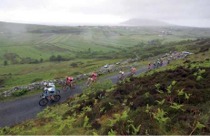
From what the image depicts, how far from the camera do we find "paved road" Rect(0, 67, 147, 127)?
26.1 m

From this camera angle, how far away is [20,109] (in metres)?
30.6

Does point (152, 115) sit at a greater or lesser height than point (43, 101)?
greater

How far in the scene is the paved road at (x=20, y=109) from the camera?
1029 inches

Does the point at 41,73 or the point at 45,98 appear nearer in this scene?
the point at 45,98

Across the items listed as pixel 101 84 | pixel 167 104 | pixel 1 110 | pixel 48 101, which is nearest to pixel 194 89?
pixel 167 104

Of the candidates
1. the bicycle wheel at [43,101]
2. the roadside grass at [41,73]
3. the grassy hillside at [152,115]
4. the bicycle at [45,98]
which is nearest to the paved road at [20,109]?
the bicycle wheel at [43,101]

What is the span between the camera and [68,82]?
37875 millimetres

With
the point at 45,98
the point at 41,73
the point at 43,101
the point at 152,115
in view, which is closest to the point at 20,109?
the point at 43,101

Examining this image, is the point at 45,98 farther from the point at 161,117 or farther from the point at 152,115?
the point at 161,117

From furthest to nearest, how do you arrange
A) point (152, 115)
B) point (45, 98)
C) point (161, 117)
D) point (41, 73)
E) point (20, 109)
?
point (41, 73), point (20, 109), point (45, 98), point (152, 115), point (161, 117)

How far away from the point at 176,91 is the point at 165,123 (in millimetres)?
4702

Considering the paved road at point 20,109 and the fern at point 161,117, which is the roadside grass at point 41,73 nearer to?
the paved road at point 20,109

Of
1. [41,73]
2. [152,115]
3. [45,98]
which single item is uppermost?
[152,115]

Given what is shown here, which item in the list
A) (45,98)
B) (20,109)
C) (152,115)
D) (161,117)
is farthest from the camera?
(20,109)
